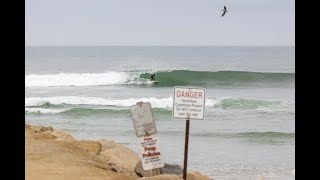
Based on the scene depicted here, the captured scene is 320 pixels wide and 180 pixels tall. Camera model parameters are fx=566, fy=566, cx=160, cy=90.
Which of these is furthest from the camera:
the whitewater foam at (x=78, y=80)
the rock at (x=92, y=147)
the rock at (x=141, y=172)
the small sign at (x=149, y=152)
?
the whitewater foam at (x=78, y=80)

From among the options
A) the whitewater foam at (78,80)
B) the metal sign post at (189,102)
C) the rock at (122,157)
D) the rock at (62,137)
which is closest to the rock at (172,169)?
the rock at (122,157)

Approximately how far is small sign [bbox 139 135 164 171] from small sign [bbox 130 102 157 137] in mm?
73

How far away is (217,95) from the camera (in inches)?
1041

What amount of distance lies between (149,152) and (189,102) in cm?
85

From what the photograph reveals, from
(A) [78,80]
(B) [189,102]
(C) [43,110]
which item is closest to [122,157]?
(B) [189,102]

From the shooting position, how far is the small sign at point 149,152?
6.88 meters

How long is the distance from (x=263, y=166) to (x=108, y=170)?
14.2 ft

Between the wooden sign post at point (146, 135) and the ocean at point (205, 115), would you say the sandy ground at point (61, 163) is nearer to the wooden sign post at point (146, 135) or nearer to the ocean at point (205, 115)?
the wooden sign post at point (146, 135)

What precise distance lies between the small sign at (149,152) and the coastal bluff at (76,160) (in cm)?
18

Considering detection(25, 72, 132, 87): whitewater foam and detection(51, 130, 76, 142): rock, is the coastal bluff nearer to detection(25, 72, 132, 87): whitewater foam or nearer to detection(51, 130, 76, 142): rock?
detection(51, 130, 76, 142): rock

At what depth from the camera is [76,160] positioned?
8.10 metres

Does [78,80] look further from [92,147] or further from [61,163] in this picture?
[61,163]

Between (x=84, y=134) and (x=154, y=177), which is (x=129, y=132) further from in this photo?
(x=154, y=177)

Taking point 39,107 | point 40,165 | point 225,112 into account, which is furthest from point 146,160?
point 39,107
